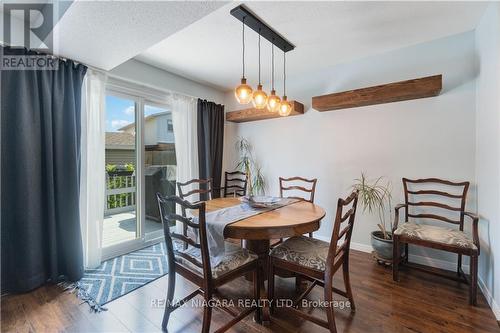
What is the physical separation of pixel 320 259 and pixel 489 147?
5.94ft

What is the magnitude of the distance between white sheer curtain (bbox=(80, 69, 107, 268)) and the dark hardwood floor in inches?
19.5

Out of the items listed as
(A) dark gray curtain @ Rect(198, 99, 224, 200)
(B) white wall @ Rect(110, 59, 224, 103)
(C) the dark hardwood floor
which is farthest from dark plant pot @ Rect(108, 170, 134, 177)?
(C) the dark hardwood floor

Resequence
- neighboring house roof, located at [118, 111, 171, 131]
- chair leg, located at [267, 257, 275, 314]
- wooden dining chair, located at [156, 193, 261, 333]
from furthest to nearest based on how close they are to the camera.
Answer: neighboring house roof, located at [118, 111, 171, 131]
chair leg, located at [267, 257, 275, 314]
wooden dining chair, located at [156, 193, 261, 333]

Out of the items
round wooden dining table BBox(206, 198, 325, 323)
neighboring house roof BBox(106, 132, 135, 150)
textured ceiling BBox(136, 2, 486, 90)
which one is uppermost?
textured ceiling BBox(136, 2, 486, 90)

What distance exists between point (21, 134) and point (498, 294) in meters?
4.12

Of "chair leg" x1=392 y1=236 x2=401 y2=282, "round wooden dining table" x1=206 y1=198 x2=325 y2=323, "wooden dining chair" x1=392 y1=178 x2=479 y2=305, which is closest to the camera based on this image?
"round wooden dining table" x1=206 y1=198 x2=325 y2=323

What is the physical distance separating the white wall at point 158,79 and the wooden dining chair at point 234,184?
140 cm

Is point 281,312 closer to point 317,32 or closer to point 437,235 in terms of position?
point 437,235

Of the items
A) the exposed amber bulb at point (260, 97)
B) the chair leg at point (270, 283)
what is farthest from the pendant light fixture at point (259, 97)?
the chair leg at point (270, 283)

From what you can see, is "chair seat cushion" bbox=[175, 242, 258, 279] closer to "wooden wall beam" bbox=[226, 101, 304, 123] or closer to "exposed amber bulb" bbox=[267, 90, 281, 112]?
"exposed amber bulb" bbox=[267, 90, 281, 112]

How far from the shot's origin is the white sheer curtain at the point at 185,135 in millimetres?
3371

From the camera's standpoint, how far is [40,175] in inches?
82.9

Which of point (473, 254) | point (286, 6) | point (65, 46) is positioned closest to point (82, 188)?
point (65, 46)

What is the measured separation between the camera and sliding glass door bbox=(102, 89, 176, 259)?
2871 mm
